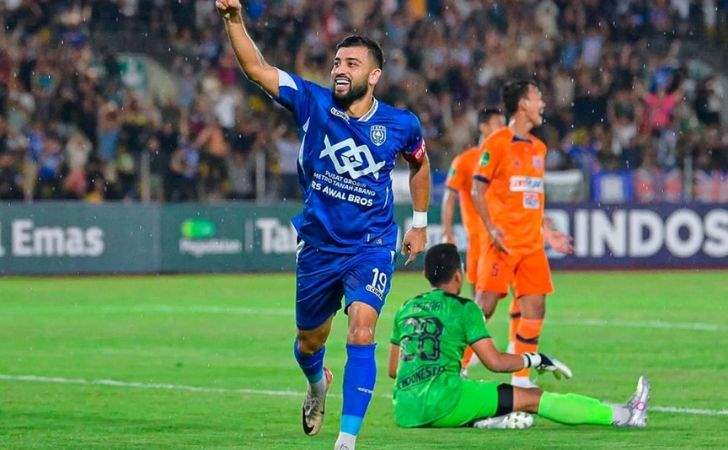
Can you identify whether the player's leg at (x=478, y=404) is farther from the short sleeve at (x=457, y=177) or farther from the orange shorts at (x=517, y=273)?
the short sleeve at (x=457, y=177)

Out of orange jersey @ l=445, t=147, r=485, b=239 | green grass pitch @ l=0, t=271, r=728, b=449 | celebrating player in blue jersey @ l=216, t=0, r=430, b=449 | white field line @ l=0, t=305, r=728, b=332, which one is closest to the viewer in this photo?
celebrating player in blue jersey @ l=216, t=0, r=430, b=449

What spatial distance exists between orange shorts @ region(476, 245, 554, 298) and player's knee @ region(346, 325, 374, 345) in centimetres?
401

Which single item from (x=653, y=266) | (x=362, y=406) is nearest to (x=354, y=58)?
(x=362, y=406)

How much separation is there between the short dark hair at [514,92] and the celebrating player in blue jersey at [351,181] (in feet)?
11.0

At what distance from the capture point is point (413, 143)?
9203 mm

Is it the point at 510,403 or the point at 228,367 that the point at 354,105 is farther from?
the point at 228,367

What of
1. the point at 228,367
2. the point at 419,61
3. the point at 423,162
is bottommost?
the point at 228,367

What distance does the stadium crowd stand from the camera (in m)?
25.8

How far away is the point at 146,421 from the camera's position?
10.4 meters

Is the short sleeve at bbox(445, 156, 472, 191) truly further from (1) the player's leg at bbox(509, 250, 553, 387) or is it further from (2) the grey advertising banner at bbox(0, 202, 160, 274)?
(2) the grey advertising banner at bbox(0, 202, 160, 274)

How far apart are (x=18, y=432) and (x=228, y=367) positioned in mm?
4071

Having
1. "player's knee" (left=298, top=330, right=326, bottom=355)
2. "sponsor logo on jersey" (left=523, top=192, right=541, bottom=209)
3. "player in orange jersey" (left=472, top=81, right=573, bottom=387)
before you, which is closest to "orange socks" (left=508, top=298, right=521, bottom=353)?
"player in orange jersey" (left=472, top=81, right=573, bottom=387)

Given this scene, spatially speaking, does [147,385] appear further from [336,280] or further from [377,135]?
[377,135]

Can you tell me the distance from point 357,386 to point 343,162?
1.20 m
